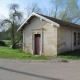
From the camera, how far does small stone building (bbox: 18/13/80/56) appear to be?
1634 centimetres

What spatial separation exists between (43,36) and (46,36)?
42 cm

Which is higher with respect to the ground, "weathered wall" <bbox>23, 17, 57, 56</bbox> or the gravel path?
"weathered wall" <bbox>23, 17, 57, 56</bbox>

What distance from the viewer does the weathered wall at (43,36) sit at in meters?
16.4

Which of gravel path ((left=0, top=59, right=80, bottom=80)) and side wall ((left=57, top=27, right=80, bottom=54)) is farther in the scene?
Answer: side wall ((left=57, top=27, right=80, bottom=54))

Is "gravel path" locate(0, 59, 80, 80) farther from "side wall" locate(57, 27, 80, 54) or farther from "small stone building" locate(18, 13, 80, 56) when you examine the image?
"side wall" locate(57, 27, 80, 54)

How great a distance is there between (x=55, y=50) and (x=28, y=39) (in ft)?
14.2

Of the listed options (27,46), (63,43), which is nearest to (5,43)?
(27,46)

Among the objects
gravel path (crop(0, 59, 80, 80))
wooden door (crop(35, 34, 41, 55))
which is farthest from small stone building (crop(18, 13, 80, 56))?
gravel path (crop(0, 59, 80, 80))

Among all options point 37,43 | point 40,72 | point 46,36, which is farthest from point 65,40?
point 40,72

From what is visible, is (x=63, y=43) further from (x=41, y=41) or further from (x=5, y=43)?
(x=5, y=43)

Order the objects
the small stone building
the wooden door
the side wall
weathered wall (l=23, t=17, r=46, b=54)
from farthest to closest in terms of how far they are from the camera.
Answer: the wooden door < weathered wall (l=23, t=17, r=46, b=54) < the side wall < the small stone building

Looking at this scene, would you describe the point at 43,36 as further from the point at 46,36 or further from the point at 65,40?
the point at 65,40

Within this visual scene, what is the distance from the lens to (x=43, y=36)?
17.3 m

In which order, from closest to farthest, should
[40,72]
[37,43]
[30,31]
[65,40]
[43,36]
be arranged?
[40,72]
[43,36]
[65,40]
[37,43]
[30,31]
